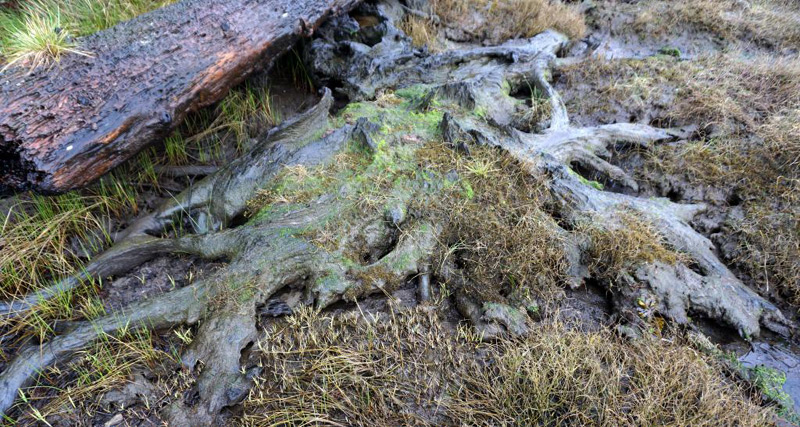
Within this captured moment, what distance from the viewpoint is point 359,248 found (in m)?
3.47

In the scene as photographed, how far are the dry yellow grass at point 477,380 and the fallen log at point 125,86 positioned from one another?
6.59ft

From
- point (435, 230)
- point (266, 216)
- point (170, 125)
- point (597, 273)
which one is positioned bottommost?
point (597, 273)

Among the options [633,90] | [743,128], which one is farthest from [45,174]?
[743,128]

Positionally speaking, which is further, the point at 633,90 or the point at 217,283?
the point at 633,90

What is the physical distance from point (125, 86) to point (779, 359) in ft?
17.5

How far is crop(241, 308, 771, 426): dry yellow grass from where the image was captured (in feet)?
7.97

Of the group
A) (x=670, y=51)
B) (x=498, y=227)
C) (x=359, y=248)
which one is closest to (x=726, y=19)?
(x=670, y=51)

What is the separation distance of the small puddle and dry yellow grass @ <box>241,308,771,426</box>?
1.45ft

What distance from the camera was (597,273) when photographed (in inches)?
134

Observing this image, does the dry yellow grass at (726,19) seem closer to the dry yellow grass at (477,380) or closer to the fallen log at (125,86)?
the fallen log at (125,86)


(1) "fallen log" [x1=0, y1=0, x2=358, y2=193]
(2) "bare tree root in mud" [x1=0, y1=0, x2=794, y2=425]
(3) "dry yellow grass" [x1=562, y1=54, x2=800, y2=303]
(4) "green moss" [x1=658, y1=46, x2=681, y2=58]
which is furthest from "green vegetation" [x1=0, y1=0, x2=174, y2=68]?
(4) "green moss" [x1=658, y1=46, x2=681, y2=58]

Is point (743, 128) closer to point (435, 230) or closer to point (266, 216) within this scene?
point (435, 230)

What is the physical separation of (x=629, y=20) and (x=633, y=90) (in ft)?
8.46

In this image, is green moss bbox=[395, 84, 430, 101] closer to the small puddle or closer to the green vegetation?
the green vegetation
